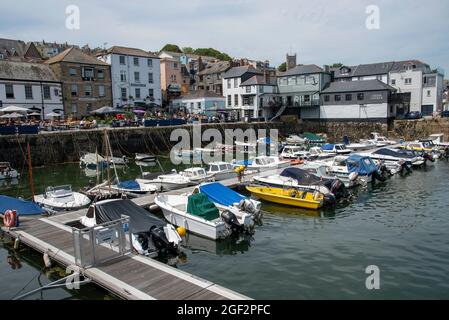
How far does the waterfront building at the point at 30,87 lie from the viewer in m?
50.6

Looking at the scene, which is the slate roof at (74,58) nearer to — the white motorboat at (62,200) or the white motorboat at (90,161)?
the white motorboat at (90,161)

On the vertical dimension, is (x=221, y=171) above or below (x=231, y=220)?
above

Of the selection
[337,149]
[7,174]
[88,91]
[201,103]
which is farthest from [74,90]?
[337,149]

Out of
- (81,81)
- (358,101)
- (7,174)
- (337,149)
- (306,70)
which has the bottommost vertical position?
(7,174)

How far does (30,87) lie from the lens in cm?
5256

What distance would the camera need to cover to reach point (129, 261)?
13.7 meters

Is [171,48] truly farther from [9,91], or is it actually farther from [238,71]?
[9,91]

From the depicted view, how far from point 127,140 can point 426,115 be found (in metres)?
60.0

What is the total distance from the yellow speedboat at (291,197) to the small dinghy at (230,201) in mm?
3752

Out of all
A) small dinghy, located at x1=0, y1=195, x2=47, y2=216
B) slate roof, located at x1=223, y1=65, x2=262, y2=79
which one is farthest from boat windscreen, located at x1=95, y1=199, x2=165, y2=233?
slate roof, located at x1=223, y1=65, x2=262, y2=79

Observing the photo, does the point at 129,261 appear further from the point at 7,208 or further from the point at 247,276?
the point at 7,208

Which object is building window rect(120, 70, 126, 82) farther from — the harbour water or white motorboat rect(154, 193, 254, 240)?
white motorboat rect(154, 193, 254, 240)

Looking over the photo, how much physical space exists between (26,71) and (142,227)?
4776 cm

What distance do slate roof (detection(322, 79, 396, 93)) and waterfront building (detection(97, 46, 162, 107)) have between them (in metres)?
33.9
